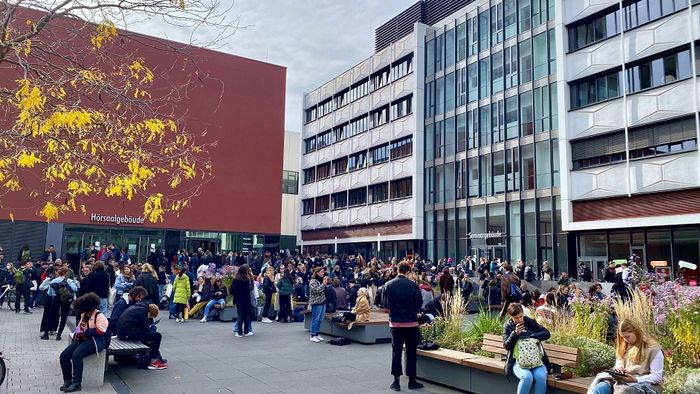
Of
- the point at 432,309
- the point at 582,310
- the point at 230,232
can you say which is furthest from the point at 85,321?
the point at 230,232

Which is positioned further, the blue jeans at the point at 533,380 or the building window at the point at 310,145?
the building window at the point at 310,145

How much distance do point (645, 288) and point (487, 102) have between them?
25.9m

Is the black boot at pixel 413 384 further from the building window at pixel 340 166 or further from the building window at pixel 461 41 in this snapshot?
the building window at pixel 340 166

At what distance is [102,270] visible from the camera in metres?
13.2

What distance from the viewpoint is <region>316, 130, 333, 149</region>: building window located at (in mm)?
54156

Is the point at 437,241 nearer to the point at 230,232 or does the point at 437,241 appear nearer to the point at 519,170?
the point at 519,170

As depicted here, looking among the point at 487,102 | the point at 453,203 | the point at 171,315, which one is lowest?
the point at 171,315

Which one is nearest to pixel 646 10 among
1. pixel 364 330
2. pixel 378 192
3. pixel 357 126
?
pixel 364 330

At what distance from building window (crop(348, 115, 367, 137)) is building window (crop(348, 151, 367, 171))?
1994 millimetres

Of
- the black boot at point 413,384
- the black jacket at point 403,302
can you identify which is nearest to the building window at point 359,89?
the black jacket at point 403,302

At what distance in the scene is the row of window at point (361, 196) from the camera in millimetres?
42406

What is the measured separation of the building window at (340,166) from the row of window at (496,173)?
39.5 feet

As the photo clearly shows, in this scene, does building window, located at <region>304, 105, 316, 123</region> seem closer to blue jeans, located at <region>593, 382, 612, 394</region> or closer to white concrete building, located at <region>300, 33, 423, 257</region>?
white concrete building, located at <region>300, 33, 423, 257</region>

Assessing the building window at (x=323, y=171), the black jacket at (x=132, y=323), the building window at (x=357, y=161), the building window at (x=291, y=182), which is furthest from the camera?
the building window at (x=291, y=182)
